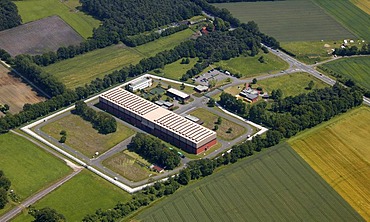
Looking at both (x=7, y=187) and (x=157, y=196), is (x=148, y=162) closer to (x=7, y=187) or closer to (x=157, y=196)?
(x=157, y=196)

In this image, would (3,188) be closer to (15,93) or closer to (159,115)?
(159,115)

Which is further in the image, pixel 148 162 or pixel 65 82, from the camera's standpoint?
pixel 65 82

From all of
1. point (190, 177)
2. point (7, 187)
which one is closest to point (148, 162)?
point (190, 177)

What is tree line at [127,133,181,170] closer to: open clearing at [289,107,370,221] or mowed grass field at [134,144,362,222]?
mowed grass field at [134,144,362,222]

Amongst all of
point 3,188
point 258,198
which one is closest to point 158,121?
point 258,198

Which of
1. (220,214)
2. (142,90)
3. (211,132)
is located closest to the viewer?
(220,214)

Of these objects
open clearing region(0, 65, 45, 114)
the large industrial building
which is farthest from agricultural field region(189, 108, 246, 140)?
open clearing region(0, 65, 45, 114)

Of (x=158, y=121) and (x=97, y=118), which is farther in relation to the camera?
(x=97, y=118)
